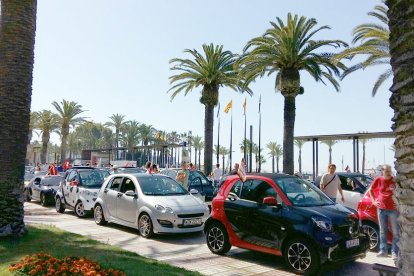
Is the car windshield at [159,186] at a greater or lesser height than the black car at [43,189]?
greater

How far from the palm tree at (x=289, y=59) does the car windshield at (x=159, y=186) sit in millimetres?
11770

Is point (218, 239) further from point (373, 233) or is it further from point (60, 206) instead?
point (60, 206)

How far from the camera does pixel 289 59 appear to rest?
72.5 ft

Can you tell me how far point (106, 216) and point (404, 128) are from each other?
10.1m

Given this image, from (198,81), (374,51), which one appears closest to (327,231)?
(374,51)

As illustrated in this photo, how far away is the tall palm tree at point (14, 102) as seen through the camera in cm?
830

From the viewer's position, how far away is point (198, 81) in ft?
100.0

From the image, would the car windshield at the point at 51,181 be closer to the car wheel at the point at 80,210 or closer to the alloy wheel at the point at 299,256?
the car wheel at the point at 80,210

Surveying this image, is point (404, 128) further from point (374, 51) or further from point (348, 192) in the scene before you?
point (374, 51)

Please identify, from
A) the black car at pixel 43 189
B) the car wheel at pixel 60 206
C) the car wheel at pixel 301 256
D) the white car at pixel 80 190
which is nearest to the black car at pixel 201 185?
the white car at pixel 80 190

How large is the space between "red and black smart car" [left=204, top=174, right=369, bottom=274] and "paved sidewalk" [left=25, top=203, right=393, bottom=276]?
328 millimetres

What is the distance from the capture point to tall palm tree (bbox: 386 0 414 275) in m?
2.58

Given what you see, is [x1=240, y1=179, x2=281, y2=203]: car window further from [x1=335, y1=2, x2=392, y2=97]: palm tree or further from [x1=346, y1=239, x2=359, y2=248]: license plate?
[x1=335, y1=2, x2=392, y2=97]: palm tree

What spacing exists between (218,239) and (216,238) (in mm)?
58
